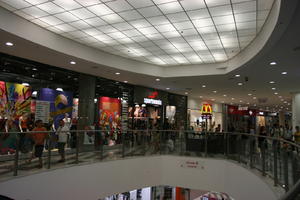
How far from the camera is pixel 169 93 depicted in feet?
65.1

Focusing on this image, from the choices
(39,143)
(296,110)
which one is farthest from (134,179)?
(296,110)

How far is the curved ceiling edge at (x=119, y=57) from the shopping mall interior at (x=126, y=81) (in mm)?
46

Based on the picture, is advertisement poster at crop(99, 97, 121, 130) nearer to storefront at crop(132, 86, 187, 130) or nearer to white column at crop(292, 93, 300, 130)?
storefront at crop(132, 86, 187, 130)

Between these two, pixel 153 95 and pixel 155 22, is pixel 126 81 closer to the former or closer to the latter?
pixel 153 95

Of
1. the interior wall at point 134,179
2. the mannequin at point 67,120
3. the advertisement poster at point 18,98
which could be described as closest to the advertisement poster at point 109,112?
the mannequin at point 67,120

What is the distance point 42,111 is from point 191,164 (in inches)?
268

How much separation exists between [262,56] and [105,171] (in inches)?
256

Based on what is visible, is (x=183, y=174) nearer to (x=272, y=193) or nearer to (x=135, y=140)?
(x=135, y=140)

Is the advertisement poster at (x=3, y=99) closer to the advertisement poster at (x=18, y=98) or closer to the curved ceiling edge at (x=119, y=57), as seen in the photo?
the advertisement poster at (x=18, y=98)

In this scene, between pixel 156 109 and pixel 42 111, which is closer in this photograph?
pixel 42 111

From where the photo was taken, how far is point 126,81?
15273 millimetres

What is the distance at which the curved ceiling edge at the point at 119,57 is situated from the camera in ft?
23.9

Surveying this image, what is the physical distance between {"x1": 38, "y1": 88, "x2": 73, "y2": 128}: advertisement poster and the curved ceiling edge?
2706 millimetres

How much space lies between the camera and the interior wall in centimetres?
631
